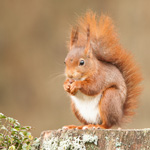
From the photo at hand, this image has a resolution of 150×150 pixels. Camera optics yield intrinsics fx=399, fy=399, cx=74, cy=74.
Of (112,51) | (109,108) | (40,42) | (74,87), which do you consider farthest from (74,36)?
(40,42)

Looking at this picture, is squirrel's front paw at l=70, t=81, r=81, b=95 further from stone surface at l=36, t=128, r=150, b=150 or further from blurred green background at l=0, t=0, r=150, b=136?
blurred green background at l=0, t=0, r=150, b=136

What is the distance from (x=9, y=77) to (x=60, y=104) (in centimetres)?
59

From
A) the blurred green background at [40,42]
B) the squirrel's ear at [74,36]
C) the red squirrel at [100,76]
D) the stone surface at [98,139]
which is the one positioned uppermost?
the blurred green background at [40,42]

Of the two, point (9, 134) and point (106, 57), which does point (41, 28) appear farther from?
point (9, 134)

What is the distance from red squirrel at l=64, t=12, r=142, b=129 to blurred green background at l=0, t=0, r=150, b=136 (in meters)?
1.73

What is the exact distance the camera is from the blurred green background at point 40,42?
4.02 metres

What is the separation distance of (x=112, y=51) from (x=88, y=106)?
350 mm

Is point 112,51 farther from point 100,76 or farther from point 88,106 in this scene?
point 88,106

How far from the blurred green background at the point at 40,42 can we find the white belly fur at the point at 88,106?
72.8 inches

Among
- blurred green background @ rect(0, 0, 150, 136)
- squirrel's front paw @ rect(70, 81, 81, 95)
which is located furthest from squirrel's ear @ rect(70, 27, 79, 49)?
blurred green background @ rect(0, 0, 150, 136)

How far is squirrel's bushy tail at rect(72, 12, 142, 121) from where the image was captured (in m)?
2.21

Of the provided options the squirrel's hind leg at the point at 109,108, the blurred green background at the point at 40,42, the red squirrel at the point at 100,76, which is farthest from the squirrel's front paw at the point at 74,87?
the blurred green background at the point at 40,42

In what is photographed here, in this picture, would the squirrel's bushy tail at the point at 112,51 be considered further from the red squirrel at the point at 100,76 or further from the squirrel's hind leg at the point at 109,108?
the squirrel's hind leg at the point at 109,108

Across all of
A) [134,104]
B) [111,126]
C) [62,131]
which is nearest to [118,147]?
[62,131]
